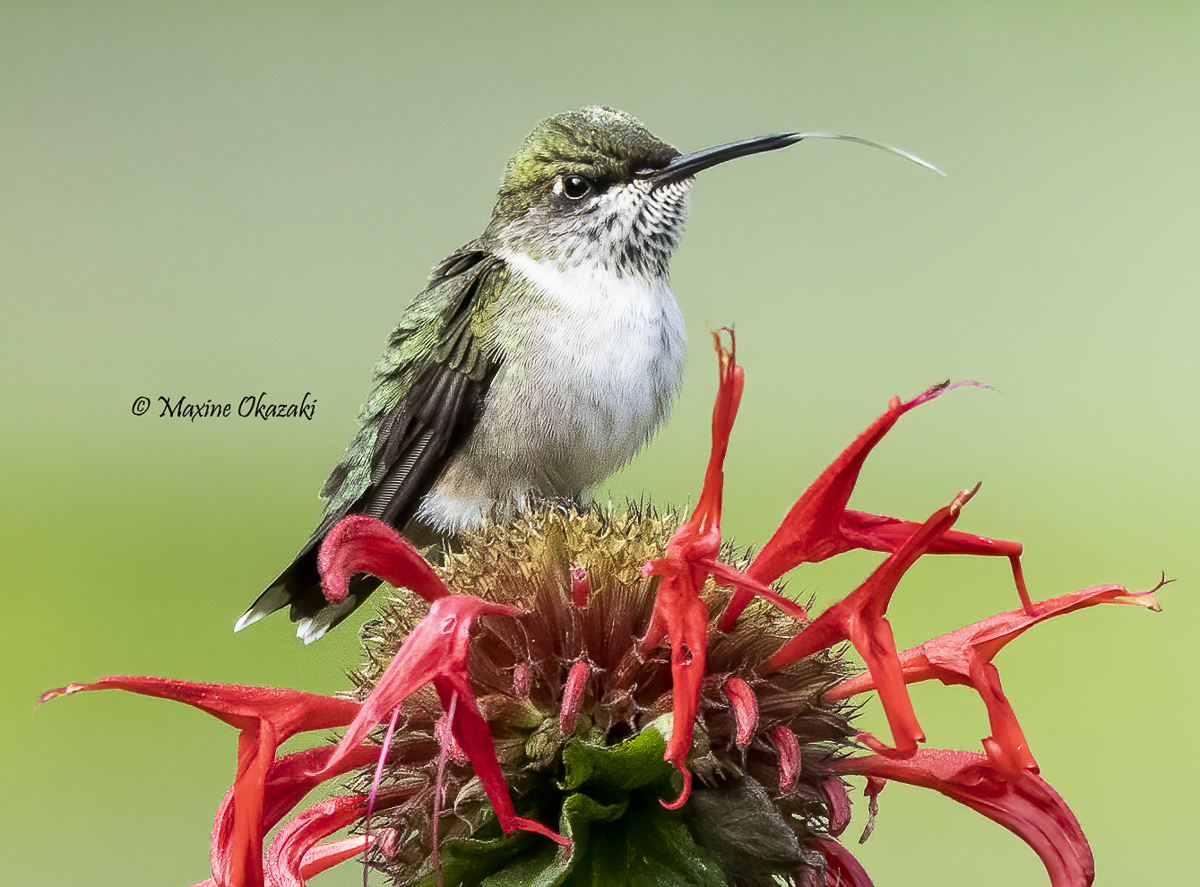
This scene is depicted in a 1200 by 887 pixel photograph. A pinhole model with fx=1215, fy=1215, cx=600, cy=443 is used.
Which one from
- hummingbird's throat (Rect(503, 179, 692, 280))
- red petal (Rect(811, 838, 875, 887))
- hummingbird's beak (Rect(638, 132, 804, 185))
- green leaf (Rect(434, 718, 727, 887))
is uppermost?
hummingbird's beak (Rect(638, 132, 804, 185))

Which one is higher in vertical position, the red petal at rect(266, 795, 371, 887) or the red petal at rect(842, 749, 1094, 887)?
the red petal at rect(842, 749, 1094, 887)

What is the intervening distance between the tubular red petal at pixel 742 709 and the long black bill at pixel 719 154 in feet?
0.88

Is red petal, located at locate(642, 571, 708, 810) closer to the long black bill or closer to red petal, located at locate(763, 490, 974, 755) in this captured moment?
red petal, located at locate(763, 490, 974, 755)

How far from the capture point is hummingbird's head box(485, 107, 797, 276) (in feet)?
2.31

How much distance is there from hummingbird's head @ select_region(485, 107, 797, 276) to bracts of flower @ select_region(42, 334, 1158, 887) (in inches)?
10.7

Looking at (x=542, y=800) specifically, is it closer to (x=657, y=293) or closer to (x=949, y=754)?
(x=949, y=754)

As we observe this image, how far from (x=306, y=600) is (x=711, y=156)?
32 cm

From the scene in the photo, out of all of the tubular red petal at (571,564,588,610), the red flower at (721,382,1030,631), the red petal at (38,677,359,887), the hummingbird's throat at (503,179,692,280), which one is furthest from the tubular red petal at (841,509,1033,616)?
the hummingbird's throat at (503,179,692,280)

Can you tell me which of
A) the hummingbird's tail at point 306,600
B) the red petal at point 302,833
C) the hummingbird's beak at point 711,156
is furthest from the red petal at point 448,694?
the hummingbird's beak at point 711,156

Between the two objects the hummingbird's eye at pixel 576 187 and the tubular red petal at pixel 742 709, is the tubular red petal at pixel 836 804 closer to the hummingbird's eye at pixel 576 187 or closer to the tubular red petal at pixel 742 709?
the tubular red petal at pixel 742 709

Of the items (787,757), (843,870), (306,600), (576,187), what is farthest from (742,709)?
(576,187)

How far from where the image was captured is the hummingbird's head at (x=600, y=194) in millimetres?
705

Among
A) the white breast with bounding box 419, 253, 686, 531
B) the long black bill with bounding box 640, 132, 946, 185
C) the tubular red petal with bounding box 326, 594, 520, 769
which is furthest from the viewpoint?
the white breast with bounding box 419, 253, 686, 531

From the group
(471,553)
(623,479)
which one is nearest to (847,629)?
(471,553)
